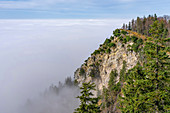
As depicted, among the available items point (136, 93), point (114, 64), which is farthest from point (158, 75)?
point (114, 64)

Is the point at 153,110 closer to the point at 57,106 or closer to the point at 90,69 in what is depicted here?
the point at 90,69

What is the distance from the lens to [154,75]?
643 inches

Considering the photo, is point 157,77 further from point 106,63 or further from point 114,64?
point 106,63

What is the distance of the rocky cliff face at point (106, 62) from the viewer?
75.1 metres

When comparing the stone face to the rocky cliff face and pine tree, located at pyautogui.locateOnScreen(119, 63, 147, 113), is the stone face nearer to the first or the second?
the rocky cliff face

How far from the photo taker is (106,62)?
3467 inches

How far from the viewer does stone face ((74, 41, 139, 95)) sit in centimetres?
7446

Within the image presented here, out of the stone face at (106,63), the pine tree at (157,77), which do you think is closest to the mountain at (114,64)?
the stone face at (106,63)

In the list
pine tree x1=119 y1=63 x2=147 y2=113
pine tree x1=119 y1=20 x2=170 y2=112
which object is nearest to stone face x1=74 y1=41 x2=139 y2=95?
pine tree x1=119 y1=63 x2=147 y2=113

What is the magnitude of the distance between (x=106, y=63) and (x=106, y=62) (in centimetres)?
74

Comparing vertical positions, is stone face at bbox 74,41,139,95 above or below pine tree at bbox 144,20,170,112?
below

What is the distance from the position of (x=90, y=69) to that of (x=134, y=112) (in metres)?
79.2

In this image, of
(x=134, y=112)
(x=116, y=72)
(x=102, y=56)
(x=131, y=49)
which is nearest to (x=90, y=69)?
(x=102, y=56)

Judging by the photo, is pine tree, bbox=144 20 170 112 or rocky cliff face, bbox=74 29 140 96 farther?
rocky cliff face, bbox=74 29 140 96
